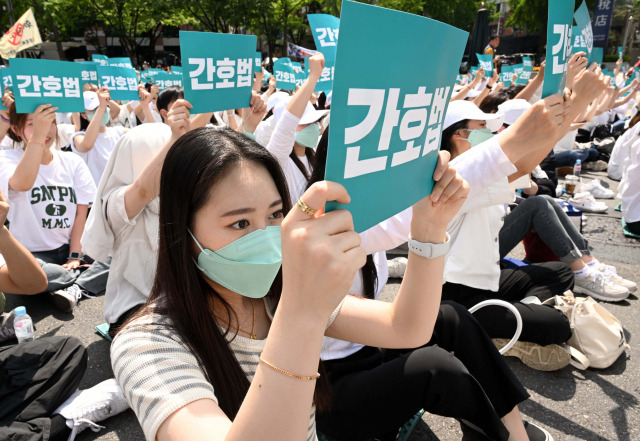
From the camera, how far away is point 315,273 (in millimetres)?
756

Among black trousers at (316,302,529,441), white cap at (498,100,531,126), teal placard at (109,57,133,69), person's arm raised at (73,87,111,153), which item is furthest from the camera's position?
teal placard at (109,57,133,69)

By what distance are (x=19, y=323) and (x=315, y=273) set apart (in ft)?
10.1

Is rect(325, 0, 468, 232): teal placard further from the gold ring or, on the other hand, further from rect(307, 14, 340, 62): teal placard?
rect(307, 14, 340, 62): teal placard

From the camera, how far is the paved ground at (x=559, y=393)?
2387mm

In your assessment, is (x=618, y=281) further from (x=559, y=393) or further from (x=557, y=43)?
(x=557, y=43)

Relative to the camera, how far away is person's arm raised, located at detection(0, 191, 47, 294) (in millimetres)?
2072

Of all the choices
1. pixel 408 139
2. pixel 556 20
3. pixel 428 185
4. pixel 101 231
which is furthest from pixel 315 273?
pixel 101 231

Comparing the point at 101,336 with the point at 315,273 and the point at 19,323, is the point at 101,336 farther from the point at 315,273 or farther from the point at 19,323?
the point at 315,273

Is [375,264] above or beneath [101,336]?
above

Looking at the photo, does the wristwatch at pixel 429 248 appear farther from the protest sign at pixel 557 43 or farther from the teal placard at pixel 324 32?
the teal placard at pixel 324 32

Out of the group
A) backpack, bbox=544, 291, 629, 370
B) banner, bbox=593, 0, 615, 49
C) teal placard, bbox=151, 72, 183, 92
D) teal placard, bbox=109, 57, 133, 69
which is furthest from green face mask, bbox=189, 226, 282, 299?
banner, bbox=593, 0, 615, 49

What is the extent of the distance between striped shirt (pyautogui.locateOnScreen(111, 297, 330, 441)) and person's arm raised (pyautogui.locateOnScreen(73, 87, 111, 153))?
4260 mm

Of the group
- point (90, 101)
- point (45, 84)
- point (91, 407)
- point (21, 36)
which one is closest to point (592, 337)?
point (91, 407)

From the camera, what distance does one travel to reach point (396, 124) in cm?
98
